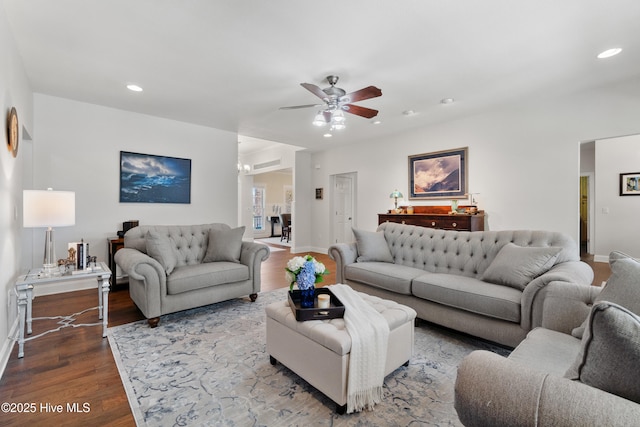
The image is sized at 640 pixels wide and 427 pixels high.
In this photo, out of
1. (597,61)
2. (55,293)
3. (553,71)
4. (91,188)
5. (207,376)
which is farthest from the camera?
(91,188)

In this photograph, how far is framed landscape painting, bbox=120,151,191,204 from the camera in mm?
4535

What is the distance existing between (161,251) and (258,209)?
25.5ft

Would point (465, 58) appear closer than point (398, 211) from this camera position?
Yes

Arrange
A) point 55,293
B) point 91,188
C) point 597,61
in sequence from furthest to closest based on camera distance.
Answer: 1. point 91,188
2. point 55,293
3. point 597,61

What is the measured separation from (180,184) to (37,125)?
1.92 metres

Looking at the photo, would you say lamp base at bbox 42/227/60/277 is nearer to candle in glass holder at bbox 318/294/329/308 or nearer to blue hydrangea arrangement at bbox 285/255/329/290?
blue hydrangea arrangement at bbox 285/255/329/290

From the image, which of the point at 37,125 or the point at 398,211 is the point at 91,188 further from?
the point at 398,211

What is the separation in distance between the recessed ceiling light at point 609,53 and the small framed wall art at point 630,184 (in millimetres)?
4058

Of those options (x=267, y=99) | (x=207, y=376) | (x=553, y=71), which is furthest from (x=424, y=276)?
(x=267, y=99)

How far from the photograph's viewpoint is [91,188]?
4258mm

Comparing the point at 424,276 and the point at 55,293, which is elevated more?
the point at 424,276

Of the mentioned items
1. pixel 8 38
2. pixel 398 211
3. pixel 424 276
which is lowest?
pixel 424 276

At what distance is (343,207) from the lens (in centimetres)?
764

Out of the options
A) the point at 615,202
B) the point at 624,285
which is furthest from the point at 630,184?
the point at 624,285
